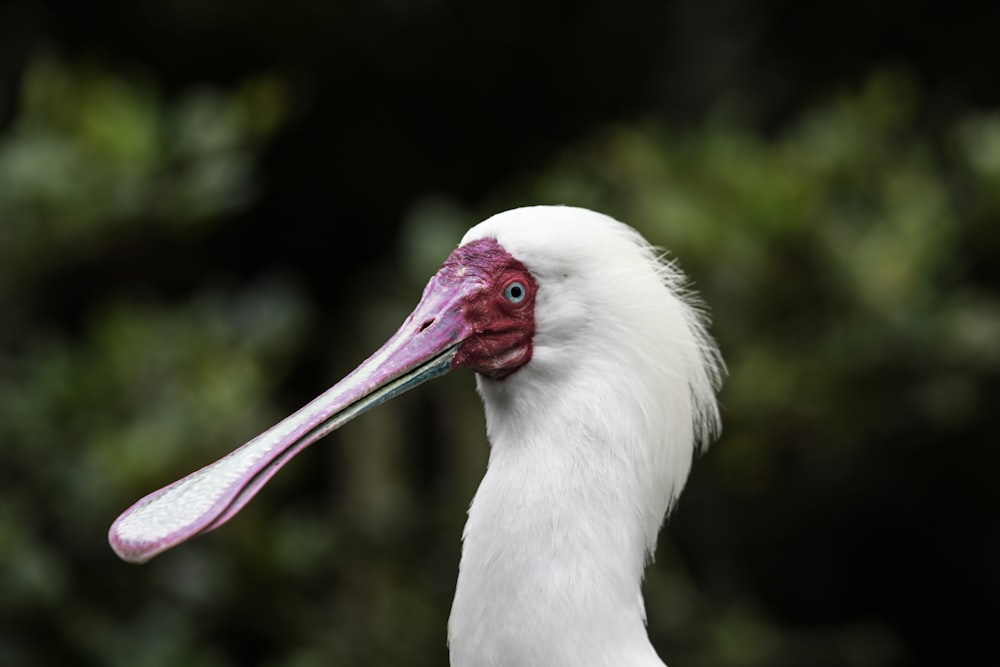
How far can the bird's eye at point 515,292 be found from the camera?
2.14 metres

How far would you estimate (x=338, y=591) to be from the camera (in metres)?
4.90

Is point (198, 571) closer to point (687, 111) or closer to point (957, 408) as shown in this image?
point (957, 408)

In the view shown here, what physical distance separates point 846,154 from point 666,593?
1.35 metres

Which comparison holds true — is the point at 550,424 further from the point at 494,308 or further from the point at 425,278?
the point at 425,278

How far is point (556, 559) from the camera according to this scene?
6.74 feet

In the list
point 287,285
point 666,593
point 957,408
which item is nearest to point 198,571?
point 287,285

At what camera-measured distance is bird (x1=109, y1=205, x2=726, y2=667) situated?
2.04 metres

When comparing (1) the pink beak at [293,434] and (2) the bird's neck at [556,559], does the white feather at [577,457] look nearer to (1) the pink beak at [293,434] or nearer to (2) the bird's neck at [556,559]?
(2) the bird's neck at [556,559]

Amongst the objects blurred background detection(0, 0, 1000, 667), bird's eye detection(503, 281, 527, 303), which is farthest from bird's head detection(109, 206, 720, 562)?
blurred background detection(0, 0, 1000, 667)

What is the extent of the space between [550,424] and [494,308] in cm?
17

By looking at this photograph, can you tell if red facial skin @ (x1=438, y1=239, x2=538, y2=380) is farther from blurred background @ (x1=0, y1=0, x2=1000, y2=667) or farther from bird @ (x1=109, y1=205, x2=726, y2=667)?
blurred background @ (x1=0, y1=0, x2=1000, y2=667)

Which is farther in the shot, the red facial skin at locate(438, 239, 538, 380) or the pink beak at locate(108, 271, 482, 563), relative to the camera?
the red facial skin at locate(438, 239, 538, 380)

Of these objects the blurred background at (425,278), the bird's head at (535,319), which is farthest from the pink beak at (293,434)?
the blurred background at (425,278)

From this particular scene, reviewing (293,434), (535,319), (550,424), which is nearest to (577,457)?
(550,424)
